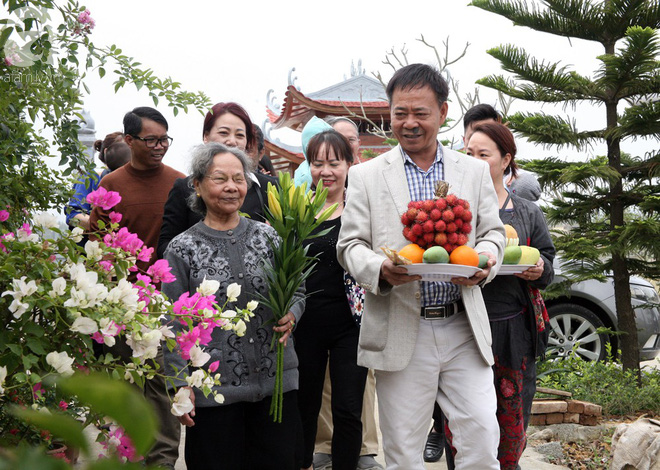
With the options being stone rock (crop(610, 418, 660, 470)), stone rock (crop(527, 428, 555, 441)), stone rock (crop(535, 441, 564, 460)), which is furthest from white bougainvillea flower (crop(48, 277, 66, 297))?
stone rock (crop(527, 428, 555, 441))

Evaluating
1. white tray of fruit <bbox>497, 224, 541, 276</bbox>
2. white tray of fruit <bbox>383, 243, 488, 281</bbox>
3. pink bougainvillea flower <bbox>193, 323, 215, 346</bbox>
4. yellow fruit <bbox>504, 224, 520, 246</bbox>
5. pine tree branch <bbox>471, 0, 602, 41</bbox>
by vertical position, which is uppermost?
pine tree branch <bbox>471, 0, 602, 41</bbox>

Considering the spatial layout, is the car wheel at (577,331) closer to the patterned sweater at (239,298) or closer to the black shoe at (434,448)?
the black shoe at (434,448)

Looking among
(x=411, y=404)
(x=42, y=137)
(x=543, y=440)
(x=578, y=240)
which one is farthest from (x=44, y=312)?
(x=578, y=240)

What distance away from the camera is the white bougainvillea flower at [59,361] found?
1.92m

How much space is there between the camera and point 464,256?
2.97 meters

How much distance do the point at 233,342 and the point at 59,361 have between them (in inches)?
59.5

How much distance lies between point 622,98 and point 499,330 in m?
5.36

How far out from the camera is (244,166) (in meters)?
3.81

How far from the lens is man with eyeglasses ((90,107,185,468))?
4391mm

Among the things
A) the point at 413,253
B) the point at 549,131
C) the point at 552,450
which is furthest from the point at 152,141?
the point at 549,131

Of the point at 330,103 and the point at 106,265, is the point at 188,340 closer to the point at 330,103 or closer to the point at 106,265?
the point at 106,265

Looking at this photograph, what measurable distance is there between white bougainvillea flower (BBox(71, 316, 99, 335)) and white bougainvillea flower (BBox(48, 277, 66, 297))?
0.31 feet

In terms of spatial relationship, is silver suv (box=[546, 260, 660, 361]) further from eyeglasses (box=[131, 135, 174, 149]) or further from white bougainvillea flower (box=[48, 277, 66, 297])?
white bougainvillea flower (box=[48, 277, 66, 297])

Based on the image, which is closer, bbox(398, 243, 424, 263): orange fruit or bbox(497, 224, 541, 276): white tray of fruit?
bbox(398, 243, 424, 263): orange fruit
